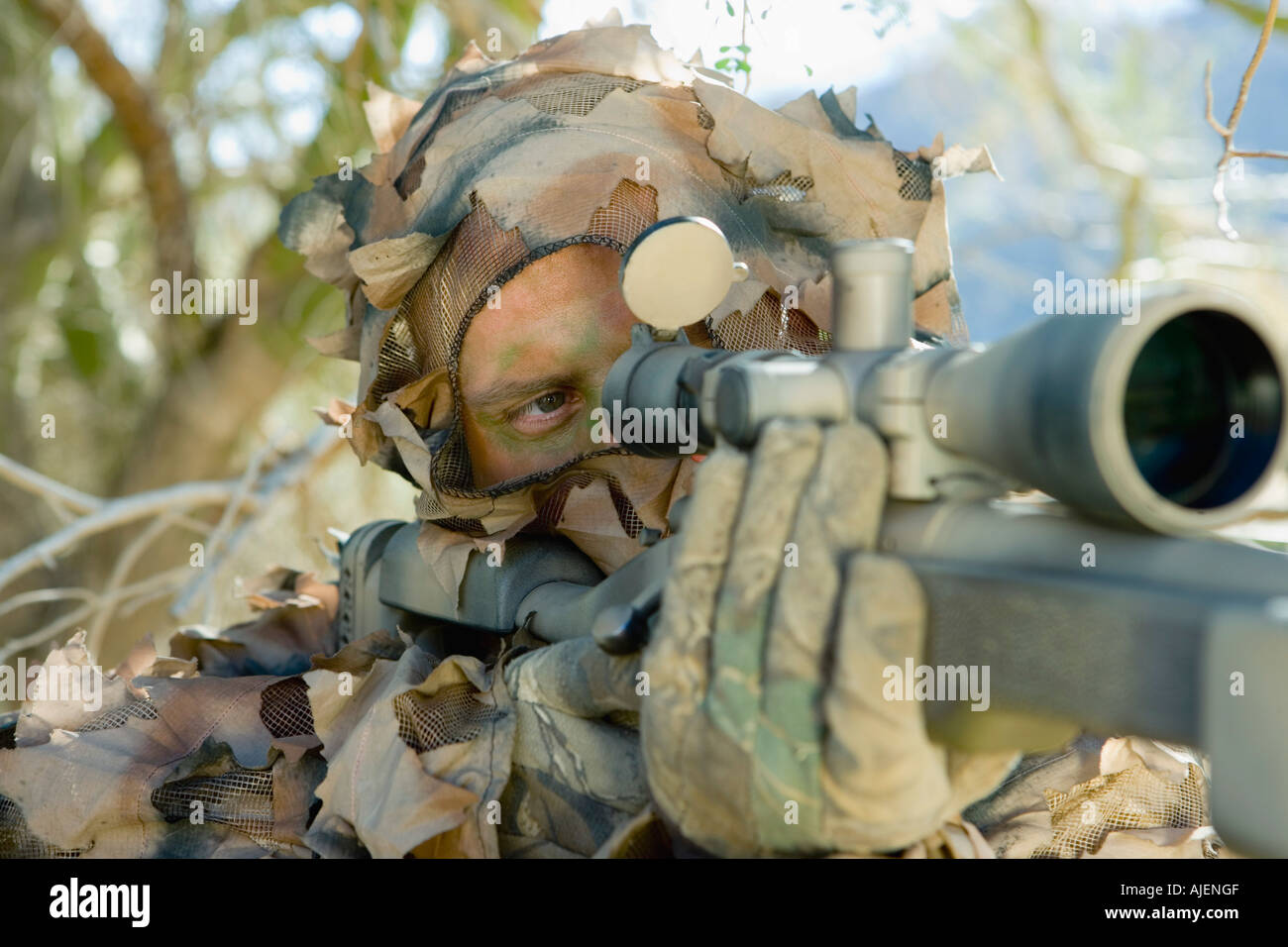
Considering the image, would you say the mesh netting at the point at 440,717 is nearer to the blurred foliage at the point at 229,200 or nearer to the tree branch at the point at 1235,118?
the tree branch at the point at 1235,118

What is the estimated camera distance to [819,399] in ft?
3.07

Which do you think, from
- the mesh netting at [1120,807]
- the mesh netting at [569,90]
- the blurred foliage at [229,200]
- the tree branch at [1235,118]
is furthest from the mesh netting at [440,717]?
the blurred foliage at [229,200]

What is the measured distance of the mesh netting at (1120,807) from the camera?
1.36 metres

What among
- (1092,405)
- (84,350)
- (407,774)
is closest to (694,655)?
(1092,405)

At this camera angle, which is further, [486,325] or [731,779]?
[486,325]

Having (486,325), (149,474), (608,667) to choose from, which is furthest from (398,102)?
(149,474)

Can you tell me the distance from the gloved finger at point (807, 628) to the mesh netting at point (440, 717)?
1.68 ft

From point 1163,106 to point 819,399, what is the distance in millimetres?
4207

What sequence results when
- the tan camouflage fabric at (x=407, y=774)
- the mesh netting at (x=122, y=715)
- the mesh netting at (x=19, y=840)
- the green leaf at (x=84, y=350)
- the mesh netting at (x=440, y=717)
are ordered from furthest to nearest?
the green leaf at (x=84, y=350)
the mesh netting at (x=122, y=715)
the mesh netting at (x=19, y=840)
the mesh netting at (x=440, y=717)
the tan camouflage fabric at (x=407, y=774)

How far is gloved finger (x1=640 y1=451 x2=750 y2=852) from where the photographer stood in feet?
3.03

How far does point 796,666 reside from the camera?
0.88 metres

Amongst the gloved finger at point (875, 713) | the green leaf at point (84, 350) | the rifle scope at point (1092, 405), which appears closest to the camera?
the rifle scope at point (1092, 405)
